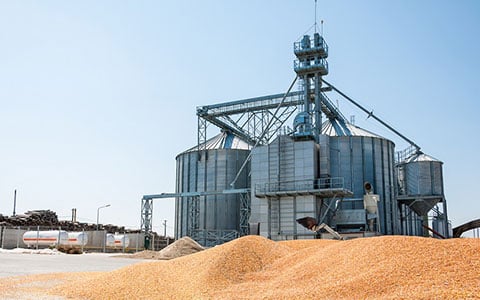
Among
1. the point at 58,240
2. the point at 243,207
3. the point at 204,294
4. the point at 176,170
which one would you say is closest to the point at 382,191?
the point at 243,207

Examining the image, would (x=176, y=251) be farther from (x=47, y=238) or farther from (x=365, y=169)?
(x=365, y=169)

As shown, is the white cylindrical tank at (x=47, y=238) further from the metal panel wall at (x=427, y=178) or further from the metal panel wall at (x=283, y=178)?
the metal panel wall at (x=427, y=178)

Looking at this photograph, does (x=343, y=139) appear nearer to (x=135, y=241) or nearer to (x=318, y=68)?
(x=318, y=68)

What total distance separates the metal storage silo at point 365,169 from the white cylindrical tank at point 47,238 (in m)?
26.0

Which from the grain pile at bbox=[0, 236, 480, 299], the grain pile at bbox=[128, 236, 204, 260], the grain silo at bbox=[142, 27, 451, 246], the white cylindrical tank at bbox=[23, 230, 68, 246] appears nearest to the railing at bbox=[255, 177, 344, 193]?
the grain silo at bbox=[142, 27, 451, 246]

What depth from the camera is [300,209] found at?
122 ft

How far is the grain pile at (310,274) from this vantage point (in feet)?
32.6

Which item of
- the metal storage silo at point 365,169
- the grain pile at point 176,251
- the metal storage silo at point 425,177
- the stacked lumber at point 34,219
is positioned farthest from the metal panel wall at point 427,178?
the stacked lumber at point 34,219

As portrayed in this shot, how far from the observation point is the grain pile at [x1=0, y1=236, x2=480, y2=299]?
995 centimetres

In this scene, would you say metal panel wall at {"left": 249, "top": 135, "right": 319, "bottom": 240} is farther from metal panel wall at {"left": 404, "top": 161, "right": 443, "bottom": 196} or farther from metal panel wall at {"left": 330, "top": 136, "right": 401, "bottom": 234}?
metal panel wall at {"left": 404, "top": 161, "right": 443, "bottom": 196}

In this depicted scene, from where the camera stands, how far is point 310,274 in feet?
41.0

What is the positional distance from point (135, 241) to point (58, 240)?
741 cm

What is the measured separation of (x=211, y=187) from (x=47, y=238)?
16740mm

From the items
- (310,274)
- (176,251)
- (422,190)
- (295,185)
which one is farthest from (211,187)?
(310,274)
